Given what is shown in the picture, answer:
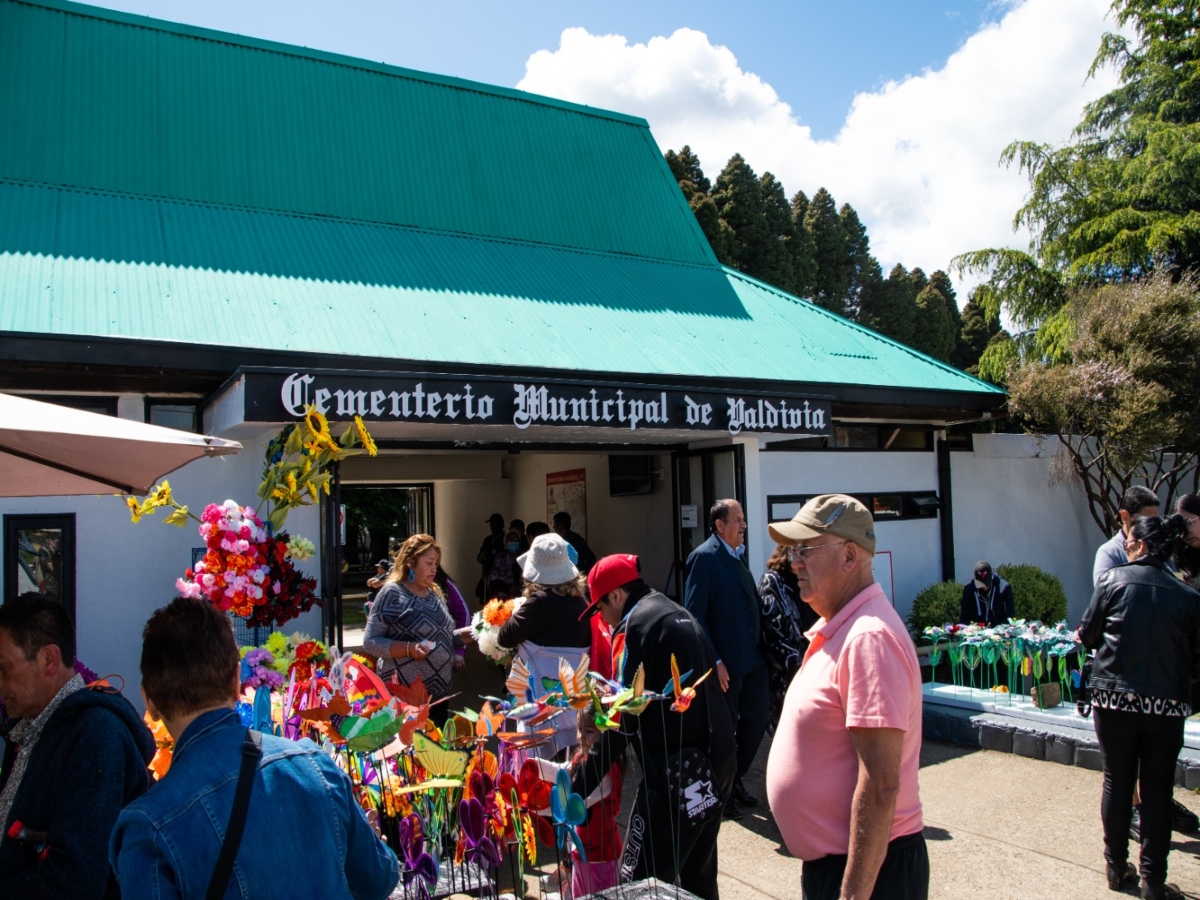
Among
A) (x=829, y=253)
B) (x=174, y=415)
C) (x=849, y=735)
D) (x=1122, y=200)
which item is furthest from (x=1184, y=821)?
(x=829, y=253)

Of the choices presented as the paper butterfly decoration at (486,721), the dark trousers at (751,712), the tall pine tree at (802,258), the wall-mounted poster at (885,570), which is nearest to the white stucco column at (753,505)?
the wall-mounted poster at (885,570)

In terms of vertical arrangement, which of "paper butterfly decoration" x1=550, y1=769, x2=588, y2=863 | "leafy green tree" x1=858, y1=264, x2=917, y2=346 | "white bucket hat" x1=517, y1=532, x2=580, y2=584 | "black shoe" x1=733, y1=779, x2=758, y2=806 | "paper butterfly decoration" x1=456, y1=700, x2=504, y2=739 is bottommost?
"black shoe" x1=733, y1=779, x2=758, y2=806

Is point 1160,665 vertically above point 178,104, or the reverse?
point 178,104

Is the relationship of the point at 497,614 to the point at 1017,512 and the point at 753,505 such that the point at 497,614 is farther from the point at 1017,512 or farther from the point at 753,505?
the point at 1017,512

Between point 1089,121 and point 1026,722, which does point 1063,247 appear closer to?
point 1089,121

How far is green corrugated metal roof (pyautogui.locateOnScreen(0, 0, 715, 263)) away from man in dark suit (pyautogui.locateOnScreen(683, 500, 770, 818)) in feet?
21.5

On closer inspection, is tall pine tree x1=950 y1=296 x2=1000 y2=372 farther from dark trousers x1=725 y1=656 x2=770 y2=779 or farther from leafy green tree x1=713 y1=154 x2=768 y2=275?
dark trousers x1=725 y1=656 x2=770 y2=779

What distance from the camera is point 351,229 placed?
1038 centimetres

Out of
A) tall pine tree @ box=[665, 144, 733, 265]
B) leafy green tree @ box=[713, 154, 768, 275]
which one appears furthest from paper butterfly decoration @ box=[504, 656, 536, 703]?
leafy green tree @ box=[713, 154, 768, 275]

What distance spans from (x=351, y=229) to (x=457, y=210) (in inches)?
57.2

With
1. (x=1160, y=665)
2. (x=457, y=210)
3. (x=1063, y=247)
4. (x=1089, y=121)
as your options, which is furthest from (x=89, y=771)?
(x=1089, y=121)

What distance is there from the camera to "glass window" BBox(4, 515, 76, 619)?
6.70m

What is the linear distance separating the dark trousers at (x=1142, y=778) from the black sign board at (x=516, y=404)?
13.4ft

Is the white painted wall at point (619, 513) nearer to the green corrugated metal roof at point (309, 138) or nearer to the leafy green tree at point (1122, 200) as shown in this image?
the green corrugated metal roof at point (309, 138)
